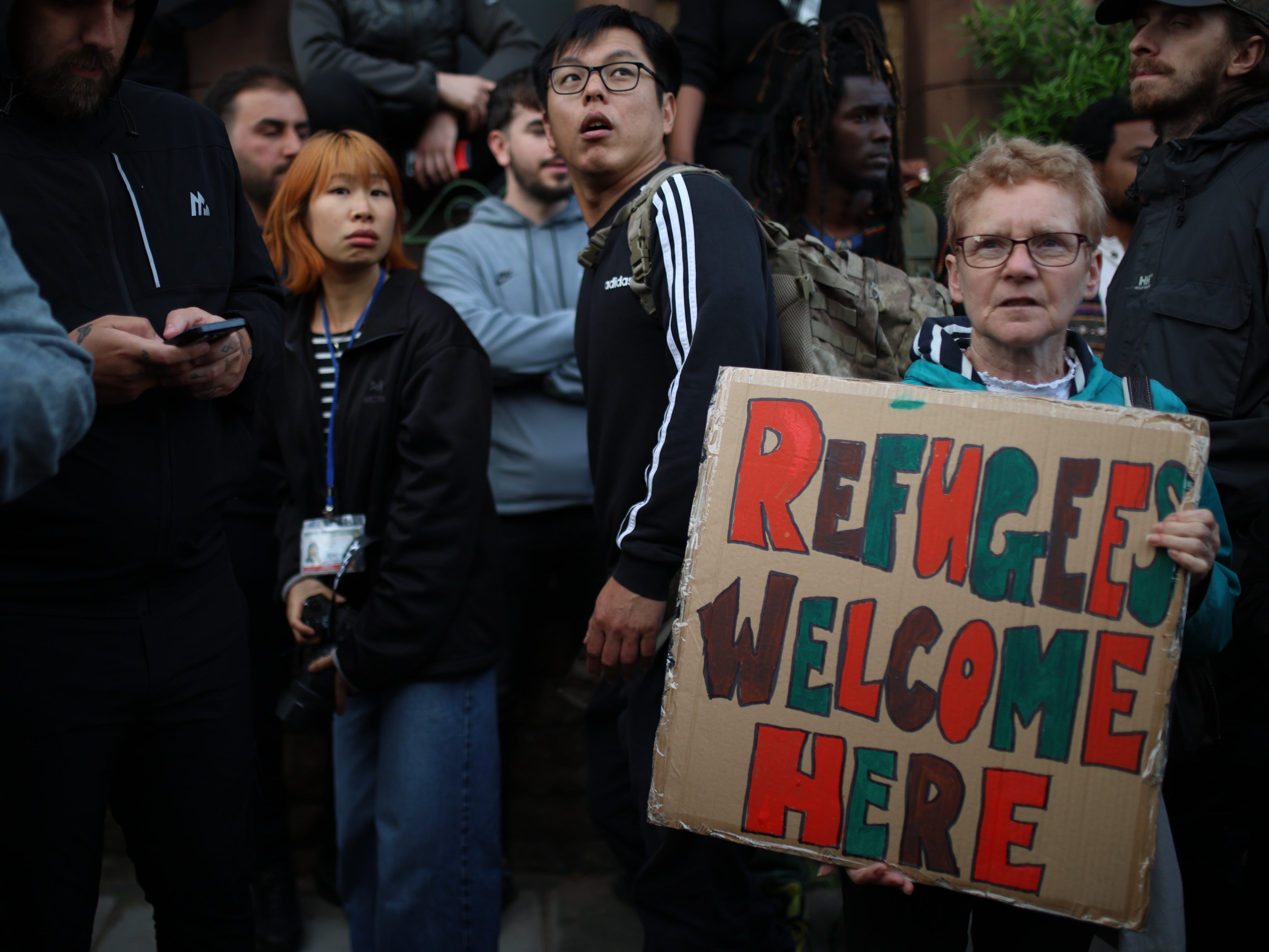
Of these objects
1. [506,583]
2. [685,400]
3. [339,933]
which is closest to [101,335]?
[685,400]

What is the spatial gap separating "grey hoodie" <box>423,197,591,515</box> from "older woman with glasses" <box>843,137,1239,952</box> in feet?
4.40

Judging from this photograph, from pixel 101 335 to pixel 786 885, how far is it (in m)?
2.31

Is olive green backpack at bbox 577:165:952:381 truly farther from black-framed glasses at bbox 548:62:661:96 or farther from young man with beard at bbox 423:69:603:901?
young man with beard at bbox 423:69:603:901

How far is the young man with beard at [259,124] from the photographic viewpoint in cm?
339

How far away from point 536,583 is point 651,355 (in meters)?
1.30

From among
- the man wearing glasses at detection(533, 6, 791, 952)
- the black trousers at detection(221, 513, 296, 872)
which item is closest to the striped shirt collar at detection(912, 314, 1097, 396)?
the man wearing glasses at detection(533, 6, 791, 952)

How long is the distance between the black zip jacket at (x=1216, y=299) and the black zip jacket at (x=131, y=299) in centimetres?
201

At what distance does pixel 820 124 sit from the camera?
3.32 meters

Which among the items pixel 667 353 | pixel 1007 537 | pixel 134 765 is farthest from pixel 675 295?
pixel 134 765

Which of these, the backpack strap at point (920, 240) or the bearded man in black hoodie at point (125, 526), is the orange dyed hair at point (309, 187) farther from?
the backpack strap at point (920, 240)

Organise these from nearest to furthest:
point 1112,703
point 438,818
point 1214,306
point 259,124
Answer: point 1112,703, point 1214,306, point 438,818, point 259,124

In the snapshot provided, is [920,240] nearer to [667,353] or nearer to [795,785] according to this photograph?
[667,353]

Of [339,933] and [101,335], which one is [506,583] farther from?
[101,335]

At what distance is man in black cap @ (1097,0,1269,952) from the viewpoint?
2191 millimetres
